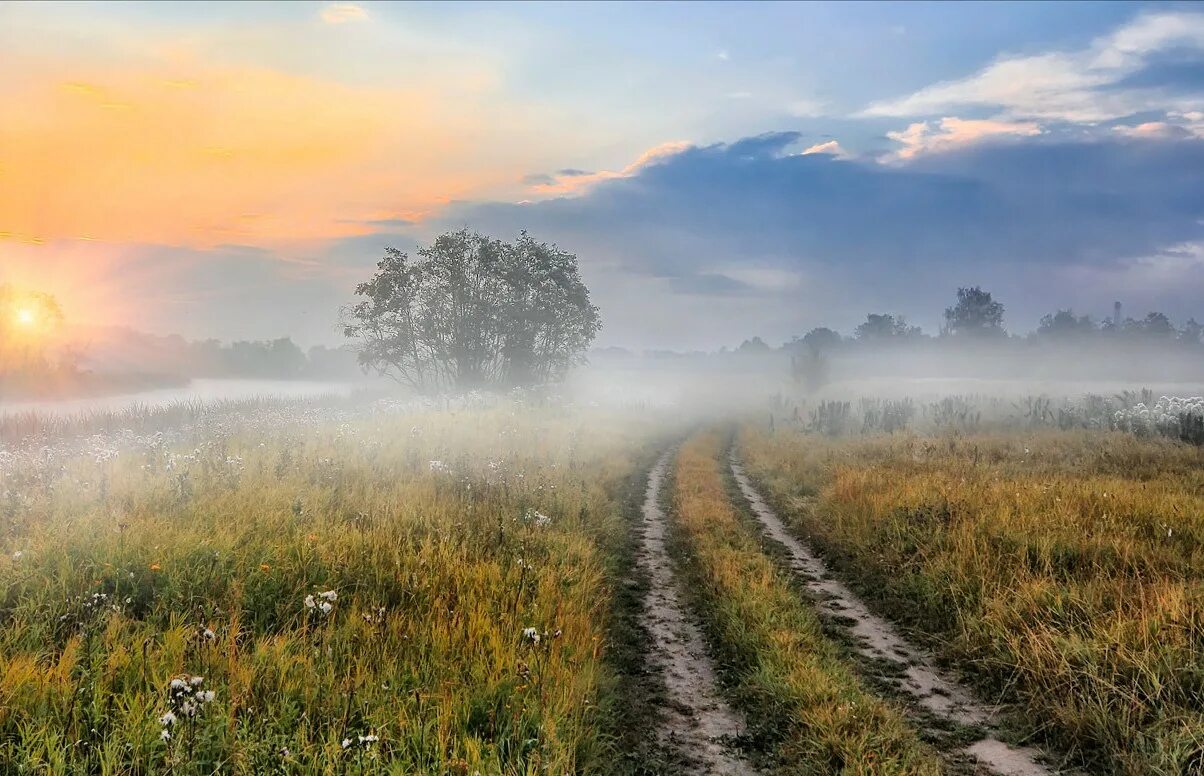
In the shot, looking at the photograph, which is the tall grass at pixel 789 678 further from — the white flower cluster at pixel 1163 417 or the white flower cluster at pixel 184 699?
the white flower cluster at pixel 1163 417

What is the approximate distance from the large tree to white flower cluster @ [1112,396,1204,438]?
32.3m

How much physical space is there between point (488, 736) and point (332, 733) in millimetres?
1193

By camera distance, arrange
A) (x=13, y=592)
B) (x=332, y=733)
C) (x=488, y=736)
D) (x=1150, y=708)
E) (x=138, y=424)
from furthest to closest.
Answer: (x=138, y=424) → (x=13, y=592) → (x=1150, y=708) → (x=488, y=736) → (x=332, y=733)

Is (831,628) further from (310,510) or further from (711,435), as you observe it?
(711,435)

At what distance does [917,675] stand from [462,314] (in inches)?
1457

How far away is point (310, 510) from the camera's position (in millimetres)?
9375

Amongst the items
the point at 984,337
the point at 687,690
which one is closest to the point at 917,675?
the point at 687,690

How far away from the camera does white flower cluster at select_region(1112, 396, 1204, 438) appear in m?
19.7

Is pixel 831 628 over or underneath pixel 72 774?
underneath

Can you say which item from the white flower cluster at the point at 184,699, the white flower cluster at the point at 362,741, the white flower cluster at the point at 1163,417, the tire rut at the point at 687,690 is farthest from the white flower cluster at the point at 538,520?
the white flower cluster at the point at 1163,417

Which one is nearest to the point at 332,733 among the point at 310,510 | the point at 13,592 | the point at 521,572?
the point at 521,572

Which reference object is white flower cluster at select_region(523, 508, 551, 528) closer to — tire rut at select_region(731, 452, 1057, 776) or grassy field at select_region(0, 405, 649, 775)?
grassy field at select_region(0, 405, 649, 775)

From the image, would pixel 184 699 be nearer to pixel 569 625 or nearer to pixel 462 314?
pixel 569 625

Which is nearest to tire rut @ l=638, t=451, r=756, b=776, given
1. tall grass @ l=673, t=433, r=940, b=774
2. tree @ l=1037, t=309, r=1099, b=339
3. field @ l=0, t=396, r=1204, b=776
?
field @ l=0, t=396, r=1204, b=776
